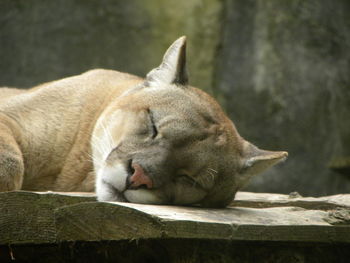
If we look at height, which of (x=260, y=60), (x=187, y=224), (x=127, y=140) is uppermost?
(x=260, y=60)

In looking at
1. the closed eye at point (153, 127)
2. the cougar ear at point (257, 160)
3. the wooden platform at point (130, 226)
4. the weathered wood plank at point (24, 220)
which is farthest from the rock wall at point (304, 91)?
the weathered wood plank at point (24, 220)

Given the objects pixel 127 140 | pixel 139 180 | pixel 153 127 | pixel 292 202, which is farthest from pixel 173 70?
pixel 292 202

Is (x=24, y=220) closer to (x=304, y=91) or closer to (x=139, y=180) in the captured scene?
(x=139, y=180)

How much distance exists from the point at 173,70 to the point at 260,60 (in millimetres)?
4693

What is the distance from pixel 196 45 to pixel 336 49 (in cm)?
207

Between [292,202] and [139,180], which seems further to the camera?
[292,202]

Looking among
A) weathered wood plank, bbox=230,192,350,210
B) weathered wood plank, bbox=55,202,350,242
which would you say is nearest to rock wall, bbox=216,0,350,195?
weathered wood plank, bbox=230,192,350,210

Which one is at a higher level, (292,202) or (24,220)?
(24,220)

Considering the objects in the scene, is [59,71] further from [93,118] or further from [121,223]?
A: [121,223]

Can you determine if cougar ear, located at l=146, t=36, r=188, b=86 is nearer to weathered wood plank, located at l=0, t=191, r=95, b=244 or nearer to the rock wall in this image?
weathered wood plank, located at l=0, t=191, r=95, b=244

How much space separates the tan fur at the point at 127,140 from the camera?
14.8 ft

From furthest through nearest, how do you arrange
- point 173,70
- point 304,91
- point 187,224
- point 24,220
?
1. point 304,91
2. point 173,70
3. point 187,224
4. point 24,220

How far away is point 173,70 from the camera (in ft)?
17.3

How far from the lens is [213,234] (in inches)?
143
